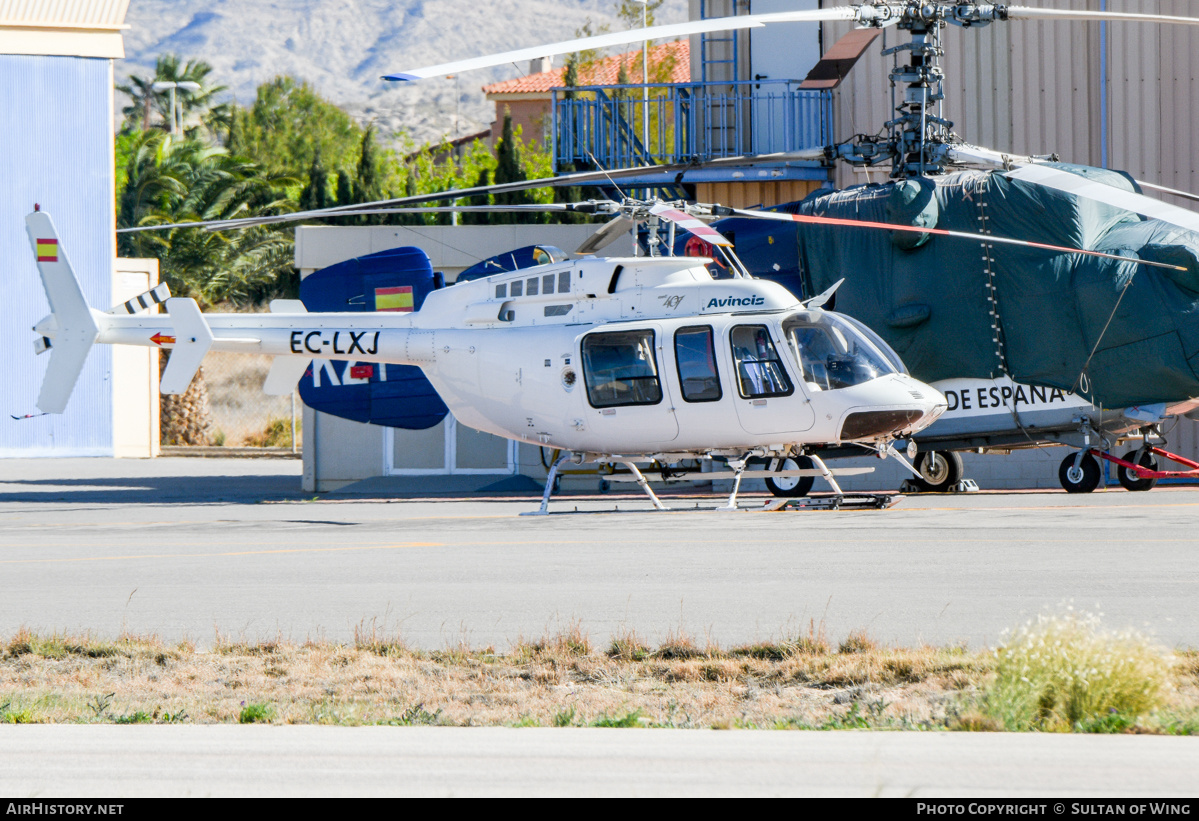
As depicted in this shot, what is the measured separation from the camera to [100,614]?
28.7 feet

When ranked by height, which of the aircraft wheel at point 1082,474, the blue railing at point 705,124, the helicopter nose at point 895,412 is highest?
the blue railing at point 705,124

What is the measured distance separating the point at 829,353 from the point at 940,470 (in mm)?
4179

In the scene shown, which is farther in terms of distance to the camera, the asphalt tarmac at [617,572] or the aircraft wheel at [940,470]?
the aircraft wheel at [940,470]

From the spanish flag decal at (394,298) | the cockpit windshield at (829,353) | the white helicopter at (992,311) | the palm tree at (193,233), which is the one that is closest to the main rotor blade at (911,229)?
the white helicopter at (992,311)

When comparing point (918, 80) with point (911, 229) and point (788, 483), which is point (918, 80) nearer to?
point (911, 229)

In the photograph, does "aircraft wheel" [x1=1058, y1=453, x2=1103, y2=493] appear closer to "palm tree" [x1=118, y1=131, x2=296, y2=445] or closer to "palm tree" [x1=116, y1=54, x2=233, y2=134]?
"palm tree" [x1=118, y1=131, x2=296, y2=445]

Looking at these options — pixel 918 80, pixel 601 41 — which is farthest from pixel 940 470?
pixel 601 41

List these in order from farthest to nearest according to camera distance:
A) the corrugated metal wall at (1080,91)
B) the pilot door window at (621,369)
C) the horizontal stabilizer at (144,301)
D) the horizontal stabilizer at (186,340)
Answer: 1. the corrugated metal wall at (1080,91)
2. the horizontal stabilizer at (144,301)
3. the horizontal stabilizer at (186,340)
4. the pilot door window at (621,369)

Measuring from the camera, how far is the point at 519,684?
6.84 m

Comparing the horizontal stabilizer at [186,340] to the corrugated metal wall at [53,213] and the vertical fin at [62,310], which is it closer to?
the vertical fin at [62,310]

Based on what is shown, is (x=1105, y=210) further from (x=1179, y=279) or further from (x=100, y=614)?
(x=100, y=614)

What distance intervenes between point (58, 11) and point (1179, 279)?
27.0m

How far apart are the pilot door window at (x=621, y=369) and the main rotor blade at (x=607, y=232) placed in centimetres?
107

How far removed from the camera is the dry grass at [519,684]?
598 centimetres
